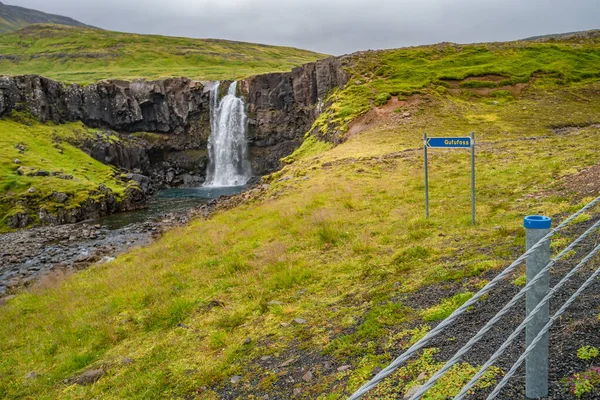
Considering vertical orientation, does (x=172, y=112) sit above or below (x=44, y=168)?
above

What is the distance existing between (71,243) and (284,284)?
28.8m

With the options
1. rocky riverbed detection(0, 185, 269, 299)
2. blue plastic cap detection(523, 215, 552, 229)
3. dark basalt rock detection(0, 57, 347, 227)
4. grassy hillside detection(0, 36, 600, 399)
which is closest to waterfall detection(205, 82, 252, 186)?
dark basalt rock detection(0, 57, 347, 227)

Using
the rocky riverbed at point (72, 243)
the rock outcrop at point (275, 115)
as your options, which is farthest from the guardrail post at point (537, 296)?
the rock outcrop at point (275, 115)

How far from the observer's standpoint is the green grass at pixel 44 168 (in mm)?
43875

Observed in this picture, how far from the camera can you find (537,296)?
382 centimetres

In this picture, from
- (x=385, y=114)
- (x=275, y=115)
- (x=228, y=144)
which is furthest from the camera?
(x=228, y=144)

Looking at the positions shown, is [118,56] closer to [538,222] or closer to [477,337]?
[538,222]

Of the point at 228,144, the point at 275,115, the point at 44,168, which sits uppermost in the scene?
the point at 275,115

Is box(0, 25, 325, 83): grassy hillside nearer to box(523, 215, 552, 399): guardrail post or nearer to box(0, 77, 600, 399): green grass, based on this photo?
box(0, 77, 600, 399): green grass

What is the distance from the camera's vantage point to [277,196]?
27.4 meters

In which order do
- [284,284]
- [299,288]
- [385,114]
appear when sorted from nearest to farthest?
[299,288] < [284,284] < [385,114]

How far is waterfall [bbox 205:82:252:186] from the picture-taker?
75000 millimetres

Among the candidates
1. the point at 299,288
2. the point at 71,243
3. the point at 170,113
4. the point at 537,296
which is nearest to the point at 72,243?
the point at 71,243

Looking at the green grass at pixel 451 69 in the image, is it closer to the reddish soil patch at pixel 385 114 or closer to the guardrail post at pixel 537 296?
the reddish soil patch at pixel 385 114
